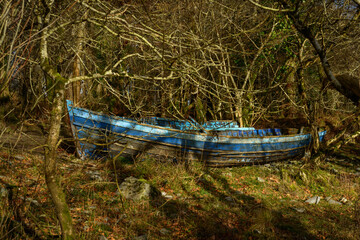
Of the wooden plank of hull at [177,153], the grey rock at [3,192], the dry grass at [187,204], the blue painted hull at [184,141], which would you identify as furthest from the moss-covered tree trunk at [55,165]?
the wooden plank of hull at [177,153]

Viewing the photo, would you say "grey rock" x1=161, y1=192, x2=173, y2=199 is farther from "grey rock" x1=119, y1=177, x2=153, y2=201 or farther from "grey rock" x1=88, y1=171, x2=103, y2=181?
"grey rock" x1=88, y1=171, x2=103, y2=181

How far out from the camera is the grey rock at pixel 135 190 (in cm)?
574

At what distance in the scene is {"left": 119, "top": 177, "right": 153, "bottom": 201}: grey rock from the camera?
5742mm

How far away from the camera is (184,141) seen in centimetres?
831

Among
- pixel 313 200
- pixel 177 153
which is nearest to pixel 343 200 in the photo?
pixel 313 200

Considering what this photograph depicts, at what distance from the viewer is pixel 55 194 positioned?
289 cm

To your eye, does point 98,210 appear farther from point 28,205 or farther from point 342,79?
point 342,79

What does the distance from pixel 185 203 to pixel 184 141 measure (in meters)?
2.56

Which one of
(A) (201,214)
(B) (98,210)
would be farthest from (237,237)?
(B) (98,210)

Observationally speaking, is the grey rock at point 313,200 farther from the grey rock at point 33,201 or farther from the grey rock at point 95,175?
the grey rock at point 33,201

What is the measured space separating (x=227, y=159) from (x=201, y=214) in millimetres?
3860

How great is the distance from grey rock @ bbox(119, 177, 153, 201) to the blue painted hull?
52.7 inches

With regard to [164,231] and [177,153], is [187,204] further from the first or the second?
[177,153]

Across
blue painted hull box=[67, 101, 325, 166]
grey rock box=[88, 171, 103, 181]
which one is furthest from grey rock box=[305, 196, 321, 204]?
grey rock box=[88, 171, 103, 181]
